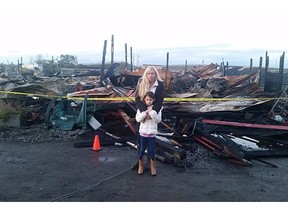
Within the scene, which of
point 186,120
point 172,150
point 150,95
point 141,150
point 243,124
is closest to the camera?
point 150,95

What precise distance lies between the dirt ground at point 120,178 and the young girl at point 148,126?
0.35 metres

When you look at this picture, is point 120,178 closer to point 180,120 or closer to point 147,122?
point 147,122

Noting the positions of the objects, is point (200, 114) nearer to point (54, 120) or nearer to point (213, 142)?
point (213, 142)

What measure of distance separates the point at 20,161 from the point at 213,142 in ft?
15.4

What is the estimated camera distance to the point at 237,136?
8.26 metres

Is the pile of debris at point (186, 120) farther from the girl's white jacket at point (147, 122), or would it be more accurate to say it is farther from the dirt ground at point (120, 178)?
the girl's white jacket at point (147, 122)

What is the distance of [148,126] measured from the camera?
5.56 metres

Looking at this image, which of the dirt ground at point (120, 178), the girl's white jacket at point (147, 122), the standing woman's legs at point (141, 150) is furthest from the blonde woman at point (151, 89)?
the dirt ground at point (120, 178)

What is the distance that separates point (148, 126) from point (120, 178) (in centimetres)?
114

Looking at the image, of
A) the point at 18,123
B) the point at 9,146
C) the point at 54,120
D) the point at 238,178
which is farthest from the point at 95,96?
the point at 238,178

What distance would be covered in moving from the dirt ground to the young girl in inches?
13.9

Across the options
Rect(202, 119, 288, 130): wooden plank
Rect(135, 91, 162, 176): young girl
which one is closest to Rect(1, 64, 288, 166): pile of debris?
Rect(202, 119, 288, 130): wooden plank

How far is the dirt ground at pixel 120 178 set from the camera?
478 cm

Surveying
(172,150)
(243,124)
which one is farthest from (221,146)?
(243,124)
